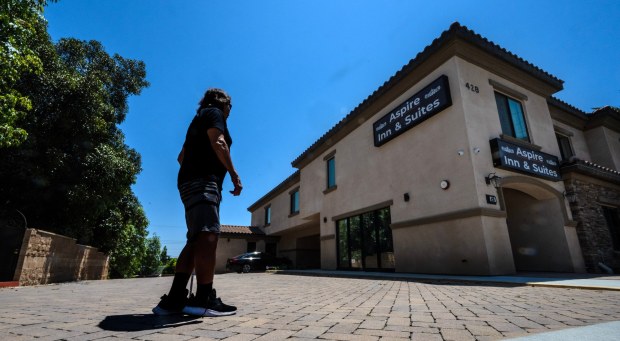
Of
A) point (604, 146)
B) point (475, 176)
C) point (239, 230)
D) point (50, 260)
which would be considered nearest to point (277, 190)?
point (239, 230)

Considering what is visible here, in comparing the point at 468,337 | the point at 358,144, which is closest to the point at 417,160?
the point at 358,144

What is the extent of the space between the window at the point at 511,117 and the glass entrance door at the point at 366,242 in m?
4.37

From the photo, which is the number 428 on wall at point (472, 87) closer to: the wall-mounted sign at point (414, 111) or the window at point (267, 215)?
the wall-mounted sign at point (414, 111)

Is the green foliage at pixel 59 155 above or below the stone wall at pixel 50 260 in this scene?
above

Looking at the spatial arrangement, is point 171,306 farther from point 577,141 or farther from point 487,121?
point 577,141

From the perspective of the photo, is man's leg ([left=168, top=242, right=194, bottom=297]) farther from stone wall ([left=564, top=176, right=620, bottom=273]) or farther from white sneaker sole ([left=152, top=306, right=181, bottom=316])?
stone wall ([left=564, top=176, right=620, bottom=273])

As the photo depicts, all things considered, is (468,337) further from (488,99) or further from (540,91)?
(540,91)

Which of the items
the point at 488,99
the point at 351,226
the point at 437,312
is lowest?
the point at 437,312

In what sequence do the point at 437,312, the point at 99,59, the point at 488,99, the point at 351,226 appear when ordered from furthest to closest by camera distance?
the point at 99,59, the point at 351,226, the point at 488,99, the point at 437,312

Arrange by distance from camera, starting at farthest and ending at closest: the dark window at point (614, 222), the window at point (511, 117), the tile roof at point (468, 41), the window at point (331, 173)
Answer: the window at point (331, 173), the dark window at point (614, 222), the window at point (511, 117), the tile roof at point (468, 41)

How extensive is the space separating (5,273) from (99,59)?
10.7 m

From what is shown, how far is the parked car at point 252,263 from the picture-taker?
54.2ft

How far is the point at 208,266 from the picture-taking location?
2316 mm

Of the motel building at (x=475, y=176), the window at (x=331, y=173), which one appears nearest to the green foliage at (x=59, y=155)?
the window at (x=331, y=173)
